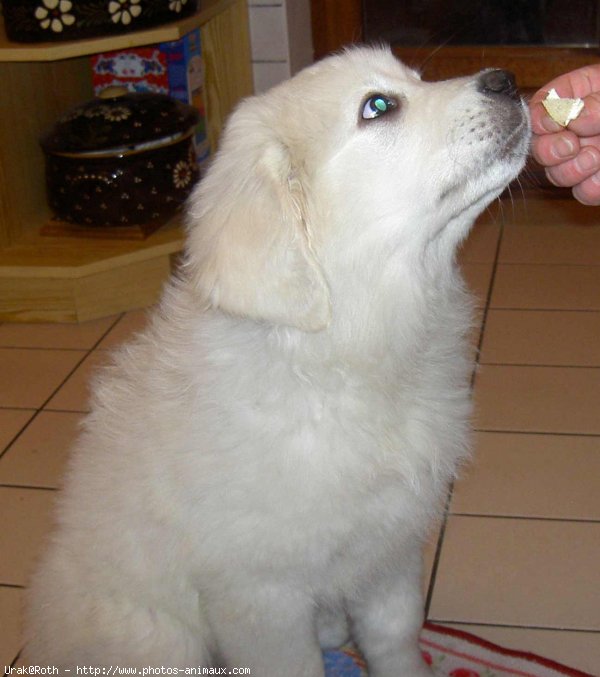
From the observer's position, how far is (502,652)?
1.89 m

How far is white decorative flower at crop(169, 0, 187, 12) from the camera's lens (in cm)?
319

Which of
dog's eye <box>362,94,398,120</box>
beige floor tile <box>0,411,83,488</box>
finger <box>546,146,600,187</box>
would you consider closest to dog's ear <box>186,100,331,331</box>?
dog's eye <box>362,94,398,120</box>

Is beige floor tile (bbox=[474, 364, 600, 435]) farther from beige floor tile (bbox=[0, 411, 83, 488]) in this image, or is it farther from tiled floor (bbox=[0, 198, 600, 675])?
beige floor tile (bbox=[0, 411, 83, 488])

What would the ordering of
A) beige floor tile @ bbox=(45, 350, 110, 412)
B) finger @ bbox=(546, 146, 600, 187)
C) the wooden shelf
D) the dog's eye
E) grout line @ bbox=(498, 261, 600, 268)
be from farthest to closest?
grout line @ bbox=(498, 261, 600, 268)
the wooden shelf
beige floor tile @ bbox=(45, 350, 110, 412)
finger @ bbox=(546, 146, 600, 187)
the dog's eye

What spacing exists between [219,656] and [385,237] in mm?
801

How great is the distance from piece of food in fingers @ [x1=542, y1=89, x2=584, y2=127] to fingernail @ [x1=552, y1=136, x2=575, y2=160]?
0.04 m

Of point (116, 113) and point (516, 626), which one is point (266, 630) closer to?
point (516, 626)

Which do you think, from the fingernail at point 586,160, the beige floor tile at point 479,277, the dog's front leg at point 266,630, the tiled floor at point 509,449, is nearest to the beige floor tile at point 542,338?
the tiled floor at point 509,449

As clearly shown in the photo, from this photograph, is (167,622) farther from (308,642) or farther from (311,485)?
(311,485)

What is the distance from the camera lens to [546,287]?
3322 millimetres

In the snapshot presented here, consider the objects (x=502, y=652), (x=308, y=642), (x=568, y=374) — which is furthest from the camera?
(x=568, y=374)

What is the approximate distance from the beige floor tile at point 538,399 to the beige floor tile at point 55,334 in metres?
1.27

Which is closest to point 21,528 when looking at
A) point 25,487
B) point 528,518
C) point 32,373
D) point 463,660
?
point 25,487

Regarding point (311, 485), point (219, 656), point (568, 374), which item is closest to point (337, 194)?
point (311, 485)
